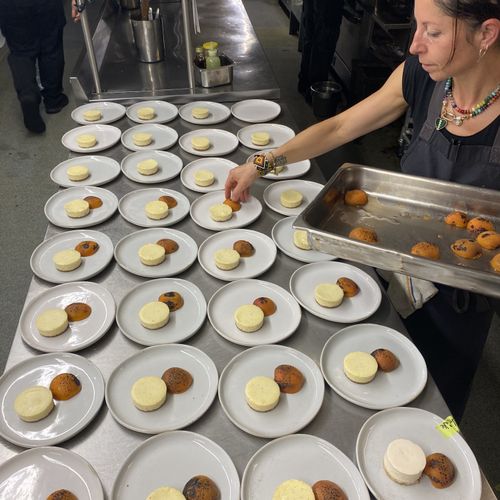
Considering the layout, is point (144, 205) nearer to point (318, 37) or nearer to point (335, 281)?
point (335, 281)

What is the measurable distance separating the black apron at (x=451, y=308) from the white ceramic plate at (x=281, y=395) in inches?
25.9

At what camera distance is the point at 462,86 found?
1.46 m

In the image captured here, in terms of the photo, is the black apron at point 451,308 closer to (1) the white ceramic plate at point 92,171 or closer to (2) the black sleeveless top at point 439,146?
(2) the black sleeveless top at point 439,146

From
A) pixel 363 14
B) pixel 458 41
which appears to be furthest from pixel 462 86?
pixel 363 14

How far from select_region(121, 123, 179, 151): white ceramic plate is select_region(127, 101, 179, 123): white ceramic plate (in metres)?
0.06

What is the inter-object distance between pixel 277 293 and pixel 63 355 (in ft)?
2.18

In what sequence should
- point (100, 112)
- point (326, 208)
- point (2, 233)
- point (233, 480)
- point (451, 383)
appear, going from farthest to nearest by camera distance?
point (2, 233) → point (100, 112) → point (451, 383) → point (326, 208) → point (233, 480)

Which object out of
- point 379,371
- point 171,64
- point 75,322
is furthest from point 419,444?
point 171,64

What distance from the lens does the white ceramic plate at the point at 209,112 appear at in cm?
242

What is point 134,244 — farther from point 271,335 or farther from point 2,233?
point 2,233

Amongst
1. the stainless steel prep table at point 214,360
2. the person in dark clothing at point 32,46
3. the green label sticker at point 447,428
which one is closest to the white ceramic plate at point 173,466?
the stainless steel prep table at point 214,360

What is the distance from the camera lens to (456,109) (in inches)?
59.4

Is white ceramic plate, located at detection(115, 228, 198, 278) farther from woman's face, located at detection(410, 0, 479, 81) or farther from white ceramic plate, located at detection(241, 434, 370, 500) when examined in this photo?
woman's face, located at detection(410, 0, 479, 81)

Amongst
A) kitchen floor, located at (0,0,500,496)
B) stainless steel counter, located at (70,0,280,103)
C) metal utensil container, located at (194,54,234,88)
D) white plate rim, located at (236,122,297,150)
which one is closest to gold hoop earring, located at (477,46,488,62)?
white plate rim, located at (236,122,297,150)
